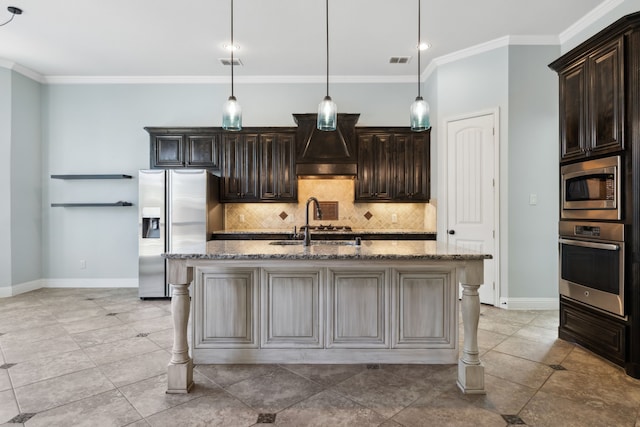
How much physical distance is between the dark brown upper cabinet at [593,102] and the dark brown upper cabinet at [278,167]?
3221 mm

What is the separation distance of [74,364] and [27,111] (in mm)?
4323

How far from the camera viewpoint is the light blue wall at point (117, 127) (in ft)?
17.1

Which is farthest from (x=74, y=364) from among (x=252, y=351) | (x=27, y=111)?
(x=27, y=111)

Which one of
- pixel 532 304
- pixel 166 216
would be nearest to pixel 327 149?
pixel 166 216

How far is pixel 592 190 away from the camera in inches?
109

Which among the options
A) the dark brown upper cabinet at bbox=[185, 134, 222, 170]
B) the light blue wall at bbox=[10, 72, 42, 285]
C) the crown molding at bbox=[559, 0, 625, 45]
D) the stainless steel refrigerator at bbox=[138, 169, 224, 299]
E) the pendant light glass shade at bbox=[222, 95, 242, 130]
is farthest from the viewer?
Answer: the dark brown upper cabinet at bbox=[185, 134, 222, 170]

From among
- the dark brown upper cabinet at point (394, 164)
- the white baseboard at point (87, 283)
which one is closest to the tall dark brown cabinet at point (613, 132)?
the dark brown upper cabinet at point (394, 164)

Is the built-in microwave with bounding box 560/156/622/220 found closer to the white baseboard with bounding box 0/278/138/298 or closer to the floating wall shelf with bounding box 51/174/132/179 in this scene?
the floating wall shelf with bounding box 51/174/132/179

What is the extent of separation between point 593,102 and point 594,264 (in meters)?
1.35

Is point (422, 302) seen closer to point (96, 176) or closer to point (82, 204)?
point (96, 176)

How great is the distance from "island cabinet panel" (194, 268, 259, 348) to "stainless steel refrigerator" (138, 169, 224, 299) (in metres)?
2.09

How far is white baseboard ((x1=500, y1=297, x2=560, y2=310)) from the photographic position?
4.09 meters

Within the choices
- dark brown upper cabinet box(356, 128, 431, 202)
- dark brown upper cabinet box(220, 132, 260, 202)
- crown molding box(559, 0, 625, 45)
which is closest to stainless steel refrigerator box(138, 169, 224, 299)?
dark brown upper cabinet box(220, 132, 260, 202)

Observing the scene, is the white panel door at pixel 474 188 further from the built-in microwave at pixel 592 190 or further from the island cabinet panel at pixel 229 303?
the island cabinet panel at pixel 229 303
